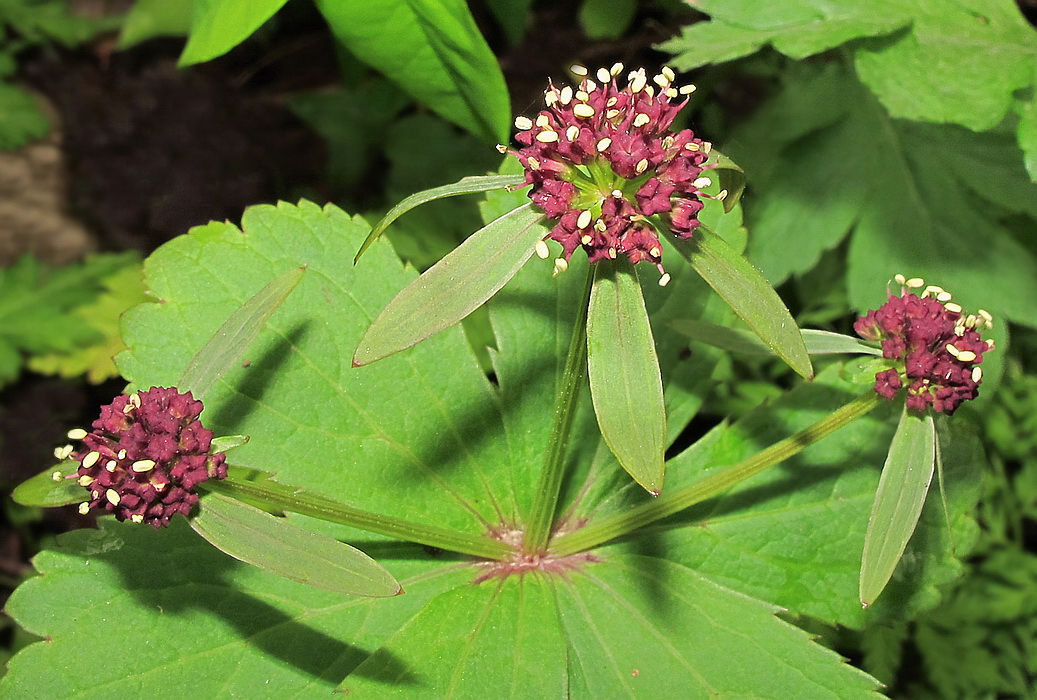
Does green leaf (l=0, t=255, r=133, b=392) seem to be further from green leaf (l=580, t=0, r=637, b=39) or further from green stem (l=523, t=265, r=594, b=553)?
green stem (l=523, t=265, r=594, b=553)

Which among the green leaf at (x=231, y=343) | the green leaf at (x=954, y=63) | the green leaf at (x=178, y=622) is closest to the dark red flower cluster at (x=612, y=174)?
the green leaf at (x=231, y=343)

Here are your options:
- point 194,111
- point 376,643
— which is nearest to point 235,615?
point 376,643

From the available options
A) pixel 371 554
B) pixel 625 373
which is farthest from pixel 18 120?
pixel 625 373

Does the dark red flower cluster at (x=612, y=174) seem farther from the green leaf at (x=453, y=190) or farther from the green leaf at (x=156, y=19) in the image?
the green leaf at (x=156, y=19)

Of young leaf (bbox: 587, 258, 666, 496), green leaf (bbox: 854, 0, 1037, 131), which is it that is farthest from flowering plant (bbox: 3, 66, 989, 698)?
green leaf (bbox: 854, 0, 1037, 131)

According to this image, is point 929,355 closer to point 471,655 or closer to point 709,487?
point 709,487
